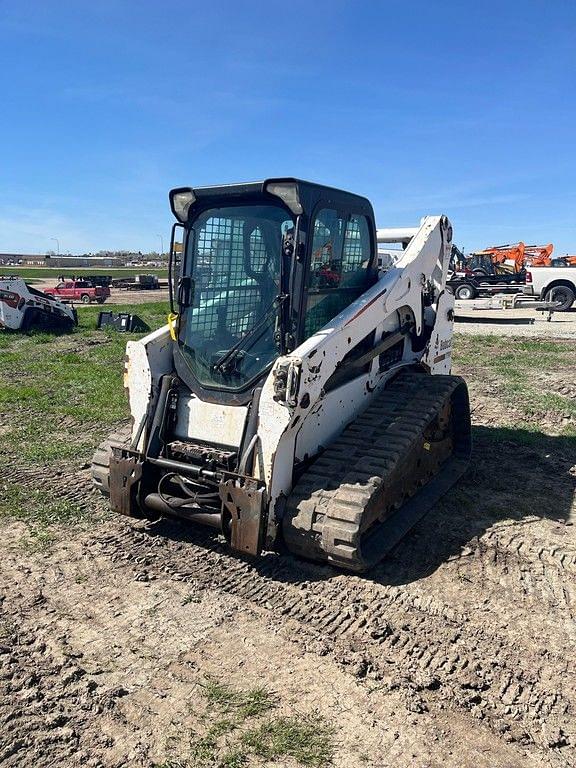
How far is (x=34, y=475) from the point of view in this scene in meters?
6.31

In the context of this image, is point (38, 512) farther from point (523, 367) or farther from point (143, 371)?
point (523, 367)

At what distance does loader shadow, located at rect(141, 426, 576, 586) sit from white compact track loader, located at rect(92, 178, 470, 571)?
156 millimetres

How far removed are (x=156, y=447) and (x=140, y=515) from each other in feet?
1.72

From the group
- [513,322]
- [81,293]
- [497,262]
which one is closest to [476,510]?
[513,322]

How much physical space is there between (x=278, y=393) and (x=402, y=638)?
65.2 inches


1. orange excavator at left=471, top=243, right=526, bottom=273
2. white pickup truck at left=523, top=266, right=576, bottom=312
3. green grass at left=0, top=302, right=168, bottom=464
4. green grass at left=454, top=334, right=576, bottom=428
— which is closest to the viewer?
green grass at left=0, top=302, right=168, bottom=464

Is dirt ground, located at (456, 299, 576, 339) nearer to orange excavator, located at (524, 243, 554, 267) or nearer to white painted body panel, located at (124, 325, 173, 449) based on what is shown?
orange excavator, located at (524, 243, 554, 267)

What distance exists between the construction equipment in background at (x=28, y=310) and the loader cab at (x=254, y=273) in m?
13.5

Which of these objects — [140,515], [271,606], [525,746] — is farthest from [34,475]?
[525,746]

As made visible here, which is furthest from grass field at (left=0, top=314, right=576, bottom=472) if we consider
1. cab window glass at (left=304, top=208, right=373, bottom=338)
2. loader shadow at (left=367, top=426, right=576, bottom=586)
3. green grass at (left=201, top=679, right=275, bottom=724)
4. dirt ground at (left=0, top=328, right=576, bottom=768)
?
green grass at (left=201, top=679, right=275, bottom=724)

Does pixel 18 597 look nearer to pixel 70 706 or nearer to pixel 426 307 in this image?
pixel 70 706

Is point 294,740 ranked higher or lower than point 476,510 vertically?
lower

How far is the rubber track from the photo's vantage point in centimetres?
401

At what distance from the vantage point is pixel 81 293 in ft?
106
